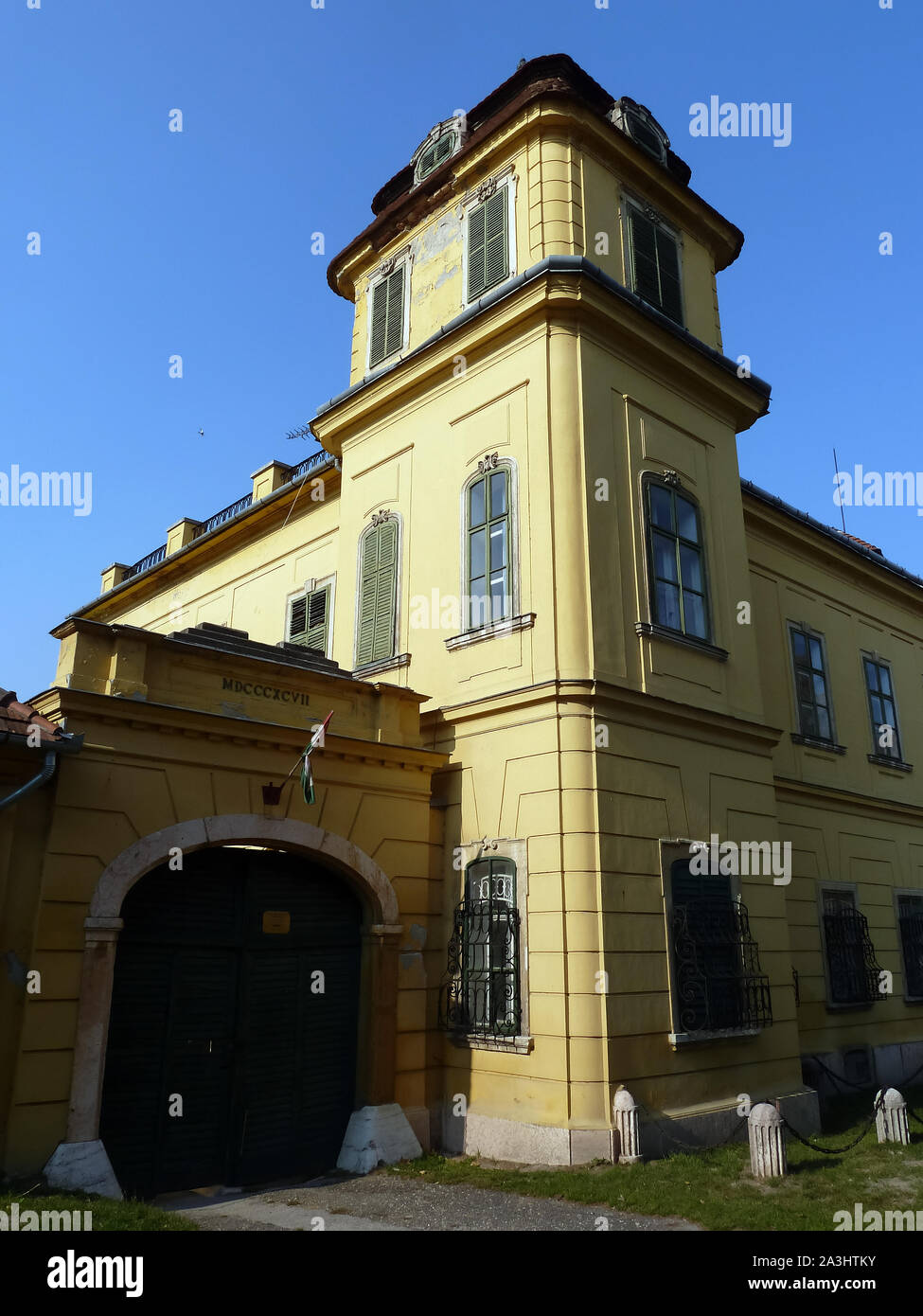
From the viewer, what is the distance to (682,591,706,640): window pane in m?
11.7

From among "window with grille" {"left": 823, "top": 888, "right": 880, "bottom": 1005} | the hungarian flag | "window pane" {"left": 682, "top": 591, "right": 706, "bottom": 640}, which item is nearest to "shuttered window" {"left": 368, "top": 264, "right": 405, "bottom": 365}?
"window pane" {"left": 682, "top": 591, "right": 706, "bottom": 640}

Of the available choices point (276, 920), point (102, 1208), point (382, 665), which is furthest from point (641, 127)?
point (102, 1208)

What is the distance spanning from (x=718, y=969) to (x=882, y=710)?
31.2 ft

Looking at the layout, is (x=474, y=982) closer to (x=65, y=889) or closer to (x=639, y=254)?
(x=65, y=889)

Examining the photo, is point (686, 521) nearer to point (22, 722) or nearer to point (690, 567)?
point (690, 567)

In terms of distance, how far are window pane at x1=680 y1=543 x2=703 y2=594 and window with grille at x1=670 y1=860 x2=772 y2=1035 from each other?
3.58 m

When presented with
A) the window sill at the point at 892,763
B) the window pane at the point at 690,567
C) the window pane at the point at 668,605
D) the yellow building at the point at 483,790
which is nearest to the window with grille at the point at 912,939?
the yellow building at the point at 483,790

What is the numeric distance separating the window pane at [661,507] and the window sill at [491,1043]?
6.28 metres

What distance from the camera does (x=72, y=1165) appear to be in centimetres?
716

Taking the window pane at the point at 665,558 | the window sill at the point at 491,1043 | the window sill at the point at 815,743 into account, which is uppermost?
the window pane at the point at 665,558

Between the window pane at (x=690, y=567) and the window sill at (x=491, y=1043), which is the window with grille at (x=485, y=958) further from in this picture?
the window pane at (x=690, y=567)

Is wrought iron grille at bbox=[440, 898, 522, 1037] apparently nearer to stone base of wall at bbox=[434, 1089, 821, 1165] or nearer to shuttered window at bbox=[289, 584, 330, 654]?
stone base of wall at bbox=[434, 1089, 821, 1165]

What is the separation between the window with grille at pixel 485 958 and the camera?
9.54 meters

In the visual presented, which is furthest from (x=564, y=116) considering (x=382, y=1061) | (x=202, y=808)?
(x=382, y=1061)
